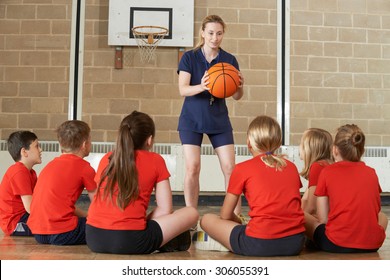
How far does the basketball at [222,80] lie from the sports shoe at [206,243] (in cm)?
94

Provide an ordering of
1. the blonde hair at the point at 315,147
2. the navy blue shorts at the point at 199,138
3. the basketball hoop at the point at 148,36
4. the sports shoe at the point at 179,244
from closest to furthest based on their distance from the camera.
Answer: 1. the sports shoe at the point at 179,244
2. the blonde hair at the point at 315,147
3. the navy blue shorts at the point at 199,138
4. the basketball hoop at the point at 148,36

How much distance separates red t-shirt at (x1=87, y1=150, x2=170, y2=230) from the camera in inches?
92.3

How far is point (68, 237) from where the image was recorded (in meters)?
2.71

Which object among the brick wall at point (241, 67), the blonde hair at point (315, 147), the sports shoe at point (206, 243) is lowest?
the sports shoe at point (206, 243)

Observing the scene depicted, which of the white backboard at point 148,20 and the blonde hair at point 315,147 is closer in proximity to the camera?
the blonde hair at point 315,147

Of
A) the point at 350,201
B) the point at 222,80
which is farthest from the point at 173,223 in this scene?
the point at 222,80

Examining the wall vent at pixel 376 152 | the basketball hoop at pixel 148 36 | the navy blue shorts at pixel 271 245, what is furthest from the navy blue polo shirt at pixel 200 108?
the wall vent at pixel 376 152

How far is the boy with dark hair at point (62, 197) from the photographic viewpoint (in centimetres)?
267

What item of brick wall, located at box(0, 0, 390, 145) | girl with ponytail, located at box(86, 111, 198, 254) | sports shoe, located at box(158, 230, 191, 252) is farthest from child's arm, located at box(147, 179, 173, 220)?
brick wall, located at box(0, 0, 390, 145)

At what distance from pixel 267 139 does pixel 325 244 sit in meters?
0.64

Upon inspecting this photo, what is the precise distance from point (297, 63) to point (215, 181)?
1.74 m

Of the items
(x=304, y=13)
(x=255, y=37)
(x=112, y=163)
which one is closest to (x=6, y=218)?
(x=112, y=163)

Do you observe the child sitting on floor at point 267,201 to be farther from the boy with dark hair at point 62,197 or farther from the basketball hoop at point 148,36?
the basketball hoop at point 148,36

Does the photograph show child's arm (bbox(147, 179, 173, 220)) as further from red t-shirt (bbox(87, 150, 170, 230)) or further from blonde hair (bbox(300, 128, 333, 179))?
blonde hair (bbox(300, 128, 333, 179))
